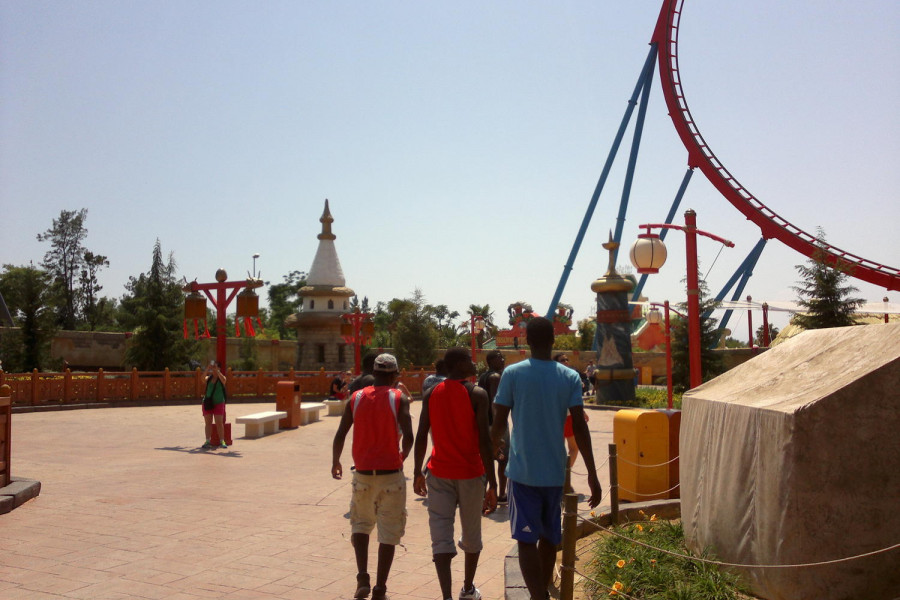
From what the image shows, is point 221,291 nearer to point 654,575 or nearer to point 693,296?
point 693,296

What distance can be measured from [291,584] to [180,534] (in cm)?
A: 176

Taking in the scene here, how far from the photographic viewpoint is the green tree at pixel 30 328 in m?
25.8

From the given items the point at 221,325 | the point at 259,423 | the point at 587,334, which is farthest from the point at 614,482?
the point at 587,334

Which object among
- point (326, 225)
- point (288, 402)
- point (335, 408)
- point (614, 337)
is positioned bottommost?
point (335, 408)

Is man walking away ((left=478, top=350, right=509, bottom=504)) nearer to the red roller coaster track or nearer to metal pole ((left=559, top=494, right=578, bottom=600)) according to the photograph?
metal pole ((left=559, top=494, right=578, bottom=600))

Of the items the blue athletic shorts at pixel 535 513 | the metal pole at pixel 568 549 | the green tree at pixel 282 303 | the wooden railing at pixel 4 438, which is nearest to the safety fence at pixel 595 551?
the metal pole at pixel 568 549

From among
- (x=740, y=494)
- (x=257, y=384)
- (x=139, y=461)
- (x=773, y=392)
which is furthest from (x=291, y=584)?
(x=257, y=384)

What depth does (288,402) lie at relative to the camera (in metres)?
16.2

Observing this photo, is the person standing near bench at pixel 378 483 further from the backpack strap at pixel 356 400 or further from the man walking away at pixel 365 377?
the man walking away at pixel 365 377

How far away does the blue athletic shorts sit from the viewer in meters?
3.95

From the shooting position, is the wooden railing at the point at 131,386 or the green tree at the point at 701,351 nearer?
the wooden railing at the point at 131,386

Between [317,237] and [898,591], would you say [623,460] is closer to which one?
[898,591]

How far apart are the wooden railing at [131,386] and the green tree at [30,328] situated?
394 centimetres

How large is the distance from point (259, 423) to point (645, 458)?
904 cm
